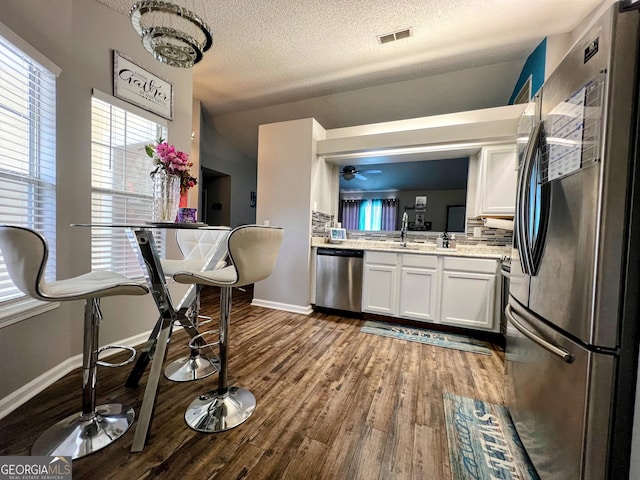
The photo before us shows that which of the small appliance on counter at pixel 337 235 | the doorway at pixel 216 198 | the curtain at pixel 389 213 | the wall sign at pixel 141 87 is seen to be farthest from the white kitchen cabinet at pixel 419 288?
the doorway at pixel 216 198

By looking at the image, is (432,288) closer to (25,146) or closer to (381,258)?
(381,258)

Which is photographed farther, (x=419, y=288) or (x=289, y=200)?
(x=289, y=200)

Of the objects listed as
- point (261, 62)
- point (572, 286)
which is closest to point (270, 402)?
point (572, 286)

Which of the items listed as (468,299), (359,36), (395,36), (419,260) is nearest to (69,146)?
(359,36)

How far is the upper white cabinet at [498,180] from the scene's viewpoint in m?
2.73

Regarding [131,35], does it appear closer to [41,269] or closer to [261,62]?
[261,62]

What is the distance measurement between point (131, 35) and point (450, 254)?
11.3ft

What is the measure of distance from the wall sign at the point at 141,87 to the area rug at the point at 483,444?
3.17 metres

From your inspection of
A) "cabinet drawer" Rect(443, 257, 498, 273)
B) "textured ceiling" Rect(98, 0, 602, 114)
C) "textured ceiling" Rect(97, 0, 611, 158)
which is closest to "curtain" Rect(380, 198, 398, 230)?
"cabinet drawer" Rect(443, 257, 498, 273)

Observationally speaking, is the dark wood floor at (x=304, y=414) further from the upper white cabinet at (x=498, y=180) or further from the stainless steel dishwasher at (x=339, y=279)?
the upper white cabinet at (x=498, y=180)

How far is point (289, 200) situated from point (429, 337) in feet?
7.31

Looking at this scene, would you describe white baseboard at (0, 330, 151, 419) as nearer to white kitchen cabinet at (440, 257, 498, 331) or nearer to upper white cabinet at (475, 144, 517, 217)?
white kitchen cabinet at (440, 257, 498, 331)

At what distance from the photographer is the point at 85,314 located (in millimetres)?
1205

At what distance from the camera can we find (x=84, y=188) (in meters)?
1.87
